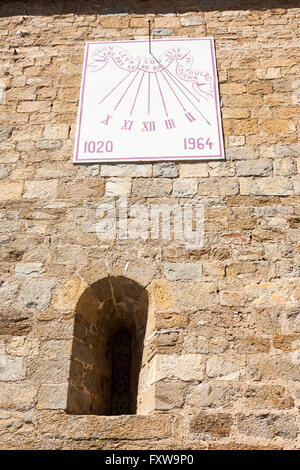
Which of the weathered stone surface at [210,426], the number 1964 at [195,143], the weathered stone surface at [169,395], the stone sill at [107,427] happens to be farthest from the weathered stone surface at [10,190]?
the weathered stone surface at [210,426]

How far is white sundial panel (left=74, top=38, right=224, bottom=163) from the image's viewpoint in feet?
10.8

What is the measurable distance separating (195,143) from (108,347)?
156cm

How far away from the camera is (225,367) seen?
2.58 metres

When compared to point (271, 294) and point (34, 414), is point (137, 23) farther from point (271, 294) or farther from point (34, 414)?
point (34, 414)

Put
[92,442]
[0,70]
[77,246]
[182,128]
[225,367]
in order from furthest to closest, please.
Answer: [0,70] < [182,128] < [77,246] < [225,367] < [92,442]

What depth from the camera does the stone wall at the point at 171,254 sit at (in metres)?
2.48

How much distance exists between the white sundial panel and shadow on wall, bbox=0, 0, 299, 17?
1.30ft

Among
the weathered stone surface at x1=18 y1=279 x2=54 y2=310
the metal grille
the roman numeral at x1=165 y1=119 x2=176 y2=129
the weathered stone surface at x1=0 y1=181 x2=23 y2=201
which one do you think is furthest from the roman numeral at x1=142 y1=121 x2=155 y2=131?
the metal grille

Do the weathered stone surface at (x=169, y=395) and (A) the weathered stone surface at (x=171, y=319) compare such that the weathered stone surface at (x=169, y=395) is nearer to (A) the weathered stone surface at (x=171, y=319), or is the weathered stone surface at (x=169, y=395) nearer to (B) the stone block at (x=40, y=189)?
(A) the weathered stone surface at (x=171, y=319)

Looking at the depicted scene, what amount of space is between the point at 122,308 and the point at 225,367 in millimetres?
845

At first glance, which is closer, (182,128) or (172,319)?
(172,319)

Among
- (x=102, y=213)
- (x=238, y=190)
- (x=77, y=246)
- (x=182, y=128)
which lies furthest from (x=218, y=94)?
(x=77, y=246)

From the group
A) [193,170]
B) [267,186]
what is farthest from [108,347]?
[267,186]

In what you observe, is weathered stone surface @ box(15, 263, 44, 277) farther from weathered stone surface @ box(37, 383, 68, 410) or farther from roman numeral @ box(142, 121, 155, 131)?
roman numeral @ box(142, 121, 155, 131)
